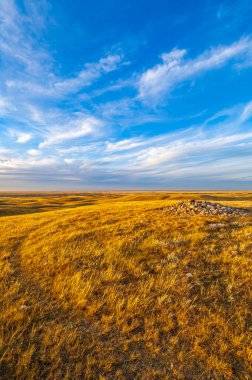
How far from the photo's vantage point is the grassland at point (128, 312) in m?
3.19

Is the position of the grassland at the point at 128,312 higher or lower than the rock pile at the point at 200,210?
lower

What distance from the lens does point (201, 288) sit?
5.32 metres

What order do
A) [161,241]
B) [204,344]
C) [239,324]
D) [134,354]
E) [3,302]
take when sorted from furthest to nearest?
[161,241]
[3,302]
[239,324]
[204,344]
[134,354]

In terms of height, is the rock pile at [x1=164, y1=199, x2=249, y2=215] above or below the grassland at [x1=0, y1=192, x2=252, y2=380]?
above

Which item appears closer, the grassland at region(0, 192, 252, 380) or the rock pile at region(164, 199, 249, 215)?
the grassland at region(0, 192, 252, 380)

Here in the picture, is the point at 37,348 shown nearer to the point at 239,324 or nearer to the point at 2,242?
the point at 239,324

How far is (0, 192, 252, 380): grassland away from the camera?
319 cm

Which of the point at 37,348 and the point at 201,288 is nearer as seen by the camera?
the point at 37,348

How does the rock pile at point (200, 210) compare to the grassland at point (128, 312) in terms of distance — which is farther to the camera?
the rock pile at point (200, 210)

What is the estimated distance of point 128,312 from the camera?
4.47 metres

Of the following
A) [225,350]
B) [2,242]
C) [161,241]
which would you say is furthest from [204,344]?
[2,242]

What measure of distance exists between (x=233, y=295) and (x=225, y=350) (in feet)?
6.37

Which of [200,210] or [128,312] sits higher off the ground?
[200,210]

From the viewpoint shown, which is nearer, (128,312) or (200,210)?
(128,312)
